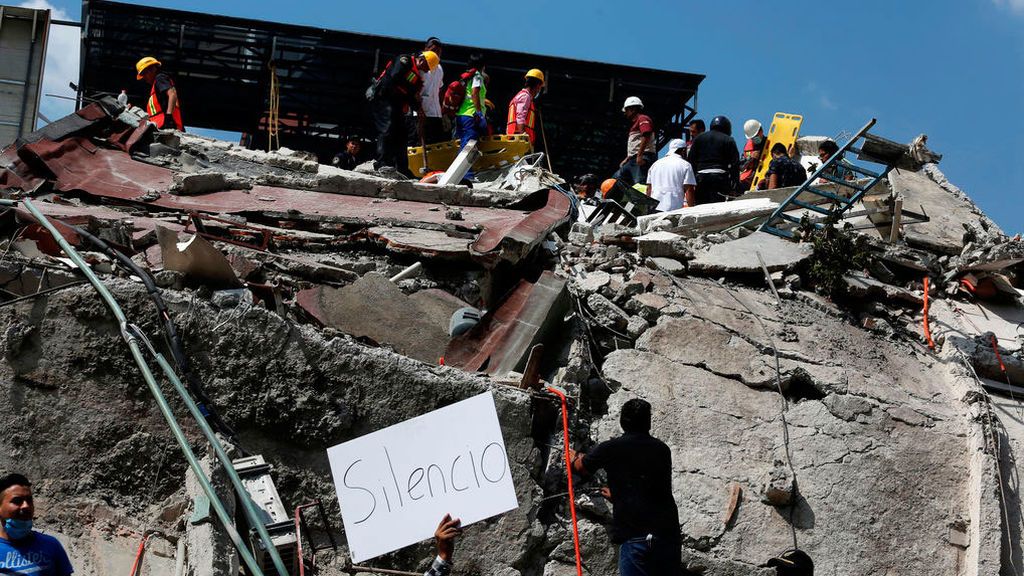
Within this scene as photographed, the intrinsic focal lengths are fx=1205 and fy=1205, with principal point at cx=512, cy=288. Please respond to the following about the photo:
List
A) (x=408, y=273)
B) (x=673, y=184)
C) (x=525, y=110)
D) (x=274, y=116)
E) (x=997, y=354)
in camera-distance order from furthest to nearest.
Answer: (x=274, y=116) < (x=525, y=110) < (x=673, y=184) < (x=997, y=354) < (x=408, y=273)

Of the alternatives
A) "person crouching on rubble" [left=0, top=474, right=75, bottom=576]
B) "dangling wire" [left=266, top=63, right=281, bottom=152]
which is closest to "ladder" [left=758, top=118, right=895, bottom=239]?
"person crouching on rubble" [left=0, top=474, right=75, bottom=576]

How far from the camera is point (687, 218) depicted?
386 inches

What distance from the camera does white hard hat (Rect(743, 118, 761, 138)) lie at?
1531cm

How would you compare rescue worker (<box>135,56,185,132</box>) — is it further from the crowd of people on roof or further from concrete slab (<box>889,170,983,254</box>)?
concrete slab (<box>889,170,983,254</box>)

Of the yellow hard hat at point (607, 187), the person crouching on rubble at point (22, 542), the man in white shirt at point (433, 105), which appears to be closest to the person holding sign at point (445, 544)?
the person crouching on rubble at point (22, 542)

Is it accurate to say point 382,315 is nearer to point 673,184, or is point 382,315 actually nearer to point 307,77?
point 673,184

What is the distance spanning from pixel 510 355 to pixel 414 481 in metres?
1.54

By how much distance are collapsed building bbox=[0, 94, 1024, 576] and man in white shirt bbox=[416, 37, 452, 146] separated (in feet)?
11.3

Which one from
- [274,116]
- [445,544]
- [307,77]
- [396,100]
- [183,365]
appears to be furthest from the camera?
[274,116]

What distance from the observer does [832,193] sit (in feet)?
32.4

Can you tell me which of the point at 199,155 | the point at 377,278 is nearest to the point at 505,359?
the point at 377,278

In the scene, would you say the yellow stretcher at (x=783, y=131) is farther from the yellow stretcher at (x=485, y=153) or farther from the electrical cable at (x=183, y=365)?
the electrical cable at (x=183, y=365)

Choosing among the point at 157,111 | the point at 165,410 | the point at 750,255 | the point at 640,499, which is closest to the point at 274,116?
the point at 157,111

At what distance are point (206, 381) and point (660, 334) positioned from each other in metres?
3.02
